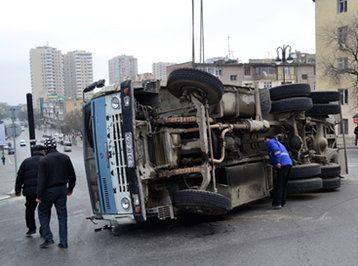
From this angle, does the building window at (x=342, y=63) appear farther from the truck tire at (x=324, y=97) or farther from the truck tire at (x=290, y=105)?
the truck tire at (x=290, y=105)

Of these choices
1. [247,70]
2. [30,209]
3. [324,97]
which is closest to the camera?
[30,209]

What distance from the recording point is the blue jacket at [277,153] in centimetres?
866

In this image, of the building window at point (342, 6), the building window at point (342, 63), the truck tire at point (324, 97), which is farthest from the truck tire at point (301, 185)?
the building window at point (342, 6)

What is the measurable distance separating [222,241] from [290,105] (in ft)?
11.8

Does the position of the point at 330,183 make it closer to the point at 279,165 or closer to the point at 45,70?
the point at 279,165

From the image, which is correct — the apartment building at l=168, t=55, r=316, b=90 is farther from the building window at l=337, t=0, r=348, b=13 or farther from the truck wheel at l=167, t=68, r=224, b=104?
the truck wheel at l=167, t=68, r=224, b=104

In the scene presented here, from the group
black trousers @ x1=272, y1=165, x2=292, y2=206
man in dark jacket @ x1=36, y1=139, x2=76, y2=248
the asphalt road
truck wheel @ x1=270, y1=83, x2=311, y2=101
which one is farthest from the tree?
man in dark jacket @ x1=36, y1=139, x2=76, y2=248

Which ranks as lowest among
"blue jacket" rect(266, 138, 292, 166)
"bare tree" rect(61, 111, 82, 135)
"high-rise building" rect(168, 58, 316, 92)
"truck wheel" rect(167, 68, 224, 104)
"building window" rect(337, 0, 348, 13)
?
"bare tree" rect(61, 111, 82, 135)

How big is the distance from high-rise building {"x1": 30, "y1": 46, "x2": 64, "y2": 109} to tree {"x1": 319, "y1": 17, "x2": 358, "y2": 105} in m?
54.0

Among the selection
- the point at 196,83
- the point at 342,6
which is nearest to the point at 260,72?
the point at 342,6

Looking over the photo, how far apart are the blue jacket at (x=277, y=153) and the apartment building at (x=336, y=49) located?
34.3 meters

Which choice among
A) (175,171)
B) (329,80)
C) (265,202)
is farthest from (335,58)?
(175,171)

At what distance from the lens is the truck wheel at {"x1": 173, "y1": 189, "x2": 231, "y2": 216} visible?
669 cm

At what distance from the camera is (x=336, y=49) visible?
143 ft
